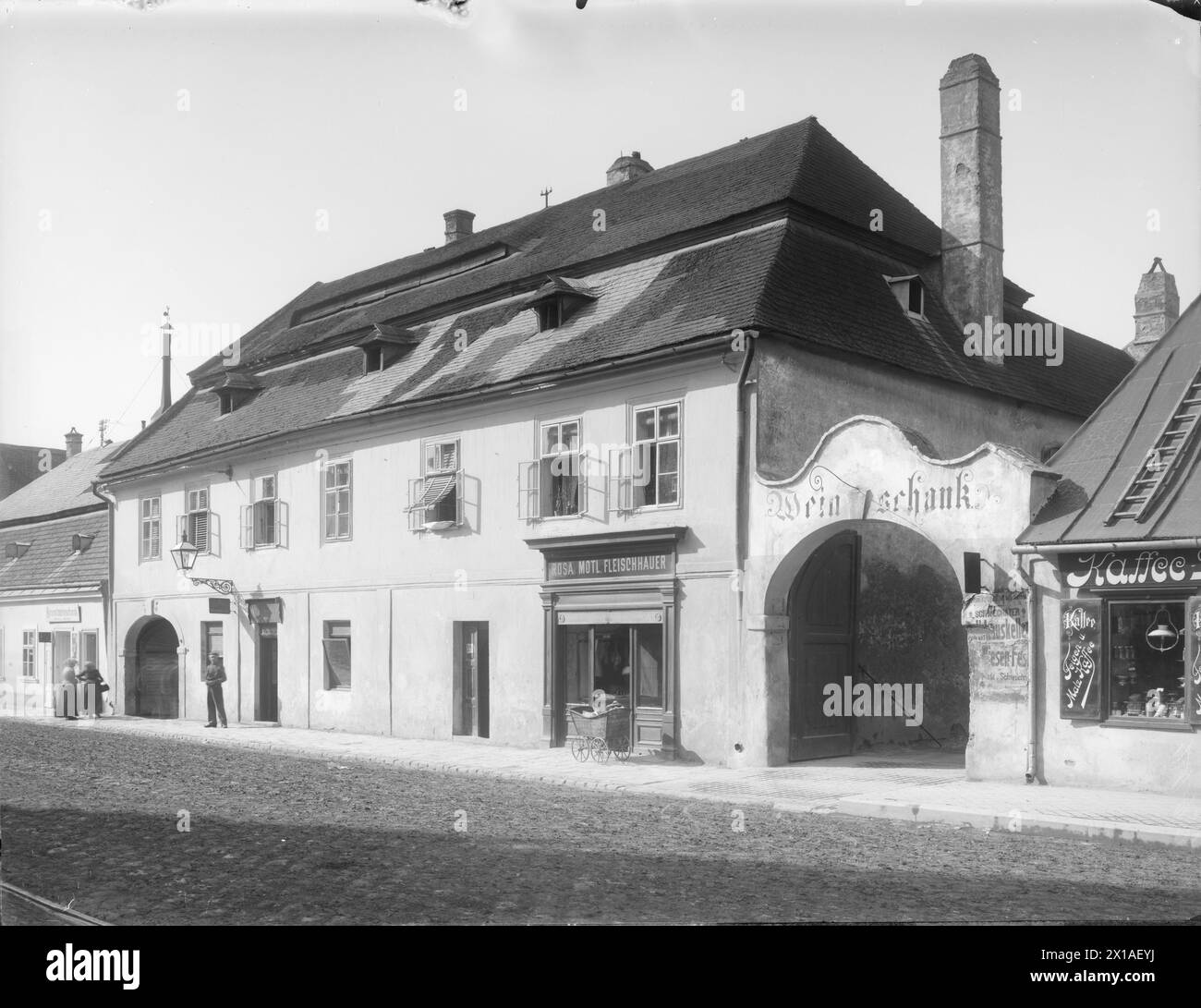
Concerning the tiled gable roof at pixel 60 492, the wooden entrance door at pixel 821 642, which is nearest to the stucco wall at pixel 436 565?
the wooden entrance door at pixel 821 642

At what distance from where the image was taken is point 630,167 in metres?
28.1

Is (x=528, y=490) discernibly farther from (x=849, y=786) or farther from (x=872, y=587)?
(x=849, y=786)

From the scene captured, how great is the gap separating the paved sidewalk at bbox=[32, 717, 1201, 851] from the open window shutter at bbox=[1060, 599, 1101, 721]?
90 cm

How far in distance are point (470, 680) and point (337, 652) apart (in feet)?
14.0

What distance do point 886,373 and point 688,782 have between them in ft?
24.6

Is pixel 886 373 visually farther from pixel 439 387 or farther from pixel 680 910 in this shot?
pixel 680 910

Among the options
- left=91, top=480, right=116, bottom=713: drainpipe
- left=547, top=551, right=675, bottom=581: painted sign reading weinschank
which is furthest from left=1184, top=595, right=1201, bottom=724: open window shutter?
left=91, top=480, right=116, bottom=713: drainpipe

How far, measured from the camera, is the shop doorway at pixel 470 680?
22.3 m

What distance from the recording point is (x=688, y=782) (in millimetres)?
15922

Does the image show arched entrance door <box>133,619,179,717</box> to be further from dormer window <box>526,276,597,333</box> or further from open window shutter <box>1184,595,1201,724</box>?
open window shutter <box>1184,595,1201,724</box>

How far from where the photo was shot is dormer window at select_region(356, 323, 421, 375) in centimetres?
2594

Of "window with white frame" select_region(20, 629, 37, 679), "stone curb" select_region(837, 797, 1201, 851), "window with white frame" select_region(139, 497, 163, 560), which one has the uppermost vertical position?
"window with white frame" select_region(139, 497, 163, 560)

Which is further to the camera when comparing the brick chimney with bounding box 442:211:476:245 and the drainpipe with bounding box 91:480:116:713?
the brick chimney with bounding box 442:211:476:245

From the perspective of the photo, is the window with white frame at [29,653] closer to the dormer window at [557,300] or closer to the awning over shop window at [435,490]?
the awning over shop window at [435,490]
